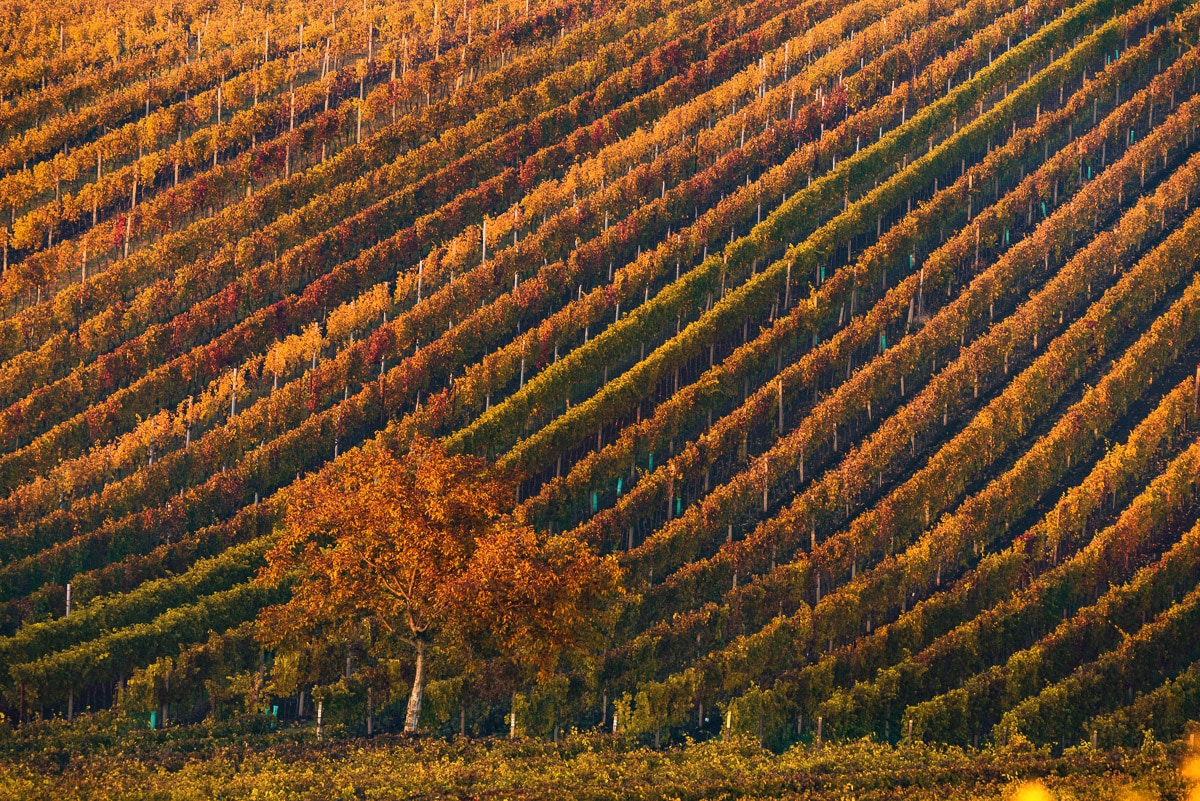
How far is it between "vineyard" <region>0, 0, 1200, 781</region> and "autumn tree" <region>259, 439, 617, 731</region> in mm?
922

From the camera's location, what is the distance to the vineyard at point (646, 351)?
4794 cm

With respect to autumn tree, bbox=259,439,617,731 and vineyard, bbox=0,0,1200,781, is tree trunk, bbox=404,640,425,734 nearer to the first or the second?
autumn tree, bbox=259,439,617,731

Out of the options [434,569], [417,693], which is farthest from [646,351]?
[434,569]

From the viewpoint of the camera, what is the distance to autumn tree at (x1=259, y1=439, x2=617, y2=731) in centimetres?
3947

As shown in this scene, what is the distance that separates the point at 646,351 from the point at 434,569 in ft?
95.2

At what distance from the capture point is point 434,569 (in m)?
40.3

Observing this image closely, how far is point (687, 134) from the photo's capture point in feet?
273

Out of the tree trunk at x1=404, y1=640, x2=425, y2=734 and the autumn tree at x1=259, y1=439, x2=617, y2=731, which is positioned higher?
the autumn tree at x1=259, y1=439, x2=617, y2=731

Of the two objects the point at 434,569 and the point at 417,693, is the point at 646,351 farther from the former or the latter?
the point at 434,569

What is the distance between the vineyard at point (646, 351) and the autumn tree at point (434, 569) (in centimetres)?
92

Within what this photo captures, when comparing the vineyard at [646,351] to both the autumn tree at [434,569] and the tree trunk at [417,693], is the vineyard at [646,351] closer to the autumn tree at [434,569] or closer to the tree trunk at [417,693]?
the tree trunk at [417,693]

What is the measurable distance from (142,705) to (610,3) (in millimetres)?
64026

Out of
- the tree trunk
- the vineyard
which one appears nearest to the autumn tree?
the tree trunk

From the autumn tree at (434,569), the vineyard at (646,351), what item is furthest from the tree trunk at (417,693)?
the vineyard at (646,351)
